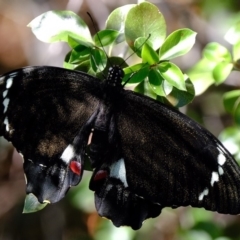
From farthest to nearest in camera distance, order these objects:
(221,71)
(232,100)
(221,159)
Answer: (232,100) < (221,71) < (221,159)

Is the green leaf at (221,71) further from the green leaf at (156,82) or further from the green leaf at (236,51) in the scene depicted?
the green leaf at (156,82)

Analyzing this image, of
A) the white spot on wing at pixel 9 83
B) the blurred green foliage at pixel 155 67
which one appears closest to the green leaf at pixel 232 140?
the blurred green foliage at pixel 155 67

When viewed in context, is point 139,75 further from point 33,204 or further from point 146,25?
point 33,204

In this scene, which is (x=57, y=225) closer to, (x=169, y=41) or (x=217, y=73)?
(x=217, y=73)

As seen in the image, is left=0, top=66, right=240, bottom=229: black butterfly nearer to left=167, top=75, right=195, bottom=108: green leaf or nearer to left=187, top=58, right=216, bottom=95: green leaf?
left=167, top=75, right=195, bottom=108: green leaf

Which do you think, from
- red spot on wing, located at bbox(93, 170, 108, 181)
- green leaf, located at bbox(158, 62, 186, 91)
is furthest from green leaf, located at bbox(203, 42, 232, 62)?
red spot on wing, located at bbox(93, 170, 108, 181)

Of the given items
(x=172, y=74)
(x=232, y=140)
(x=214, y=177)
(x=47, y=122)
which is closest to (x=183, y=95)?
(x=172, y=74)

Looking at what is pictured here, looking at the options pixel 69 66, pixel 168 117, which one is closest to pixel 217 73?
pixel 168 117
